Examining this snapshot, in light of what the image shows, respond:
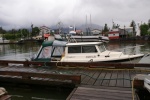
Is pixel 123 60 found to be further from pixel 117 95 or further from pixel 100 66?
pixel 117 95

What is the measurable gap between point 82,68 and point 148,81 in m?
5.91

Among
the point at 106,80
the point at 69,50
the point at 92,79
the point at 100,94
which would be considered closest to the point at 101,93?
the point at 100,94

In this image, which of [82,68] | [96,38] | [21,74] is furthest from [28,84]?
[96,38]

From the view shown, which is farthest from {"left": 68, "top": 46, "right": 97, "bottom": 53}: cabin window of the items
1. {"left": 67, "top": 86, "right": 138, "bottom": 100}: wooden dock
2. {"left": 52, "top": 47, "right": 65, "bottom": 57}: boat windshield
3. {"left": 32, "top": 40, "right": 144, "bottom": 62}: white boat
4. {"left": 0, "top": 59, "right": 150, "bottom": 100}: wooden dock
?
{"left": 67, "top": 86, "right": 138, "bottom": 100}: wooden dock

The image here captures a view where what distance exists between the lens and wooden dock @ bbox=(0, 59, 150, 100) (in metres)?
7.50

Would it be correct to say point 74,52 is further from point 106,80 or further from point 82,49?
point 106,80

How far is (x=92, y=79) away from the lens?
383 inches

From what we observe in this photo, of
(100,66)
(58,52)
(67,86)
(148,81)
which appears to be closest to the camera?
(148,81)

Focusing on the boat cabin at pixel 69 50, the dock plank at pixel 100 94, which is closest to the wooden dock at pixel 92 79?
the dock plank at pixel 100 94

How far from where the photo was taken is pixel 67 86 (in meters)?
9.83

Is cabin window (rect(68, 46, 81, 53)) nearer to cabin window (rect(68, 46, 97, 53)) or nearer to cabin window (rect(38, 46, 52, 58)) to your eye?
cabin window (rect(68, 46, 97, 53))

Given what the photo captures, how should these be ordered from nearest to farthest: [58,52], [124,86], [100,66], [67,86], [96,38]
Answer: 1. [124,86]
2. [67,86]
3. [100,66]
4. [58,52]
5. [96,38]

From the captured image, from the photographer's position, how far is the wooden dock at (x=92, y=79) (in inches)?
295

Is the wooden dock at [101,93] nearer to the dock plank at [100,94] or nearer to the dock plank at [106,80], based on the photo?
the dock plank at [100,94]
